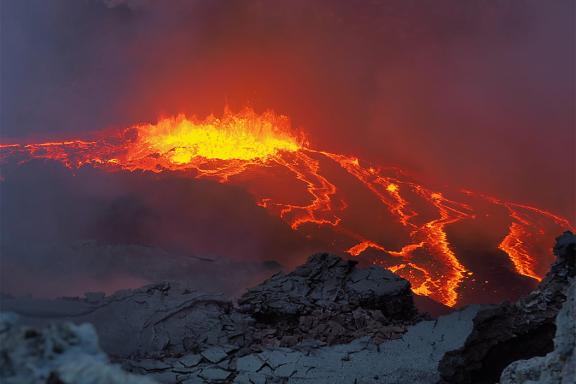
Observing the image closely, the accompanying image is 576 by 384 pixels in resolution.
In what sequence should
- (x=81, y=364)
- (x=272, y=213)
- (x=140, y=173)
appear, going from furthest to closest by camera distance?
(x=140, y=173) → (x=272, y=213) → (x=81, y=364)

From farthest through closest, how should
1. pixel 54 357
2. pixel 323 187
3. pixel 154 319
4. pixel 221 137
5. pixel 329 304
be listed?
pixel 221 137
pixel 323 187
pixel 329 304
pixel 154 319
pixel 54 357

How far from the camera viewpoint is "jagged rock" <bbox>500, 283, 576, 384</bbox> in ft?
11.1

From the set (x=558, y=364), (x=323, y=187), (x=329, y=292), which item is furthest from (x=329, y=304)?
(x=323, y=187)

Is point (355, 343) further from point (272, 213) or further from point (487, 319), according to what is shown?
point (272, 213)

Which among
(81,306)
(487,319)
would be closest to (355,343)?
(487,319)

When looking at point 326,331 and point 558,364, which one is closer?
point 558,364

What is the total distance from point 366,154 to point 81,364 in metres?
29.0

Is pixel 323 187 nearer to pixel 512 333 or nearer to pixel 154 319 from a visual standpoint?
pixel 154 319

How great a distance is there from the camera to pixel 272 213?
20375 mm

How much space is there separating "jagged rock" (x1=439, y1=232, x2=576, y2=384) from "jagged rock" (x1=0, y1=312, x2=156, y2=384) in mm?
5153

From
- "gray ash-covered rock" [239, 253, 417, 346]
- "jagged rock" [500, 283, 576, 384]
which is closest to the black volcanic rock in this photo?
"gray ash-covered rock" [239, 253, 417, 346]

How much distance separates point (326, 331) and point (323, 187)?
632 inches

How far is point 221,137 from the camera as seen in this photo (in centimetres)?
3034

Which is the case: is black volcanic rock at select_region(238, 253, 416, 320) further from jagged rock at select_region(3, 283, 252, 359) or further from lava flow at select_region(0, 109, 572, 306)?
lava flow at select_region(0, 109, 572, 306)
